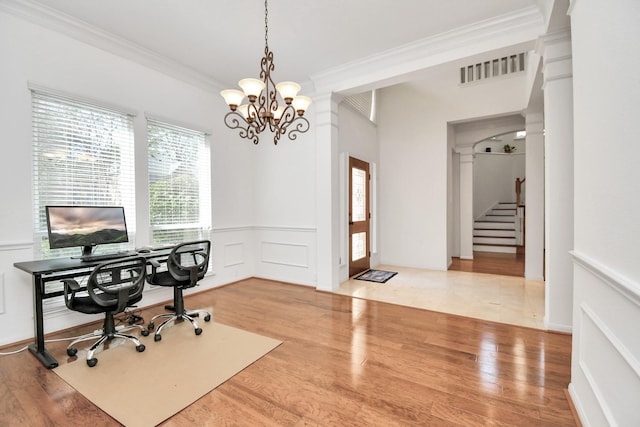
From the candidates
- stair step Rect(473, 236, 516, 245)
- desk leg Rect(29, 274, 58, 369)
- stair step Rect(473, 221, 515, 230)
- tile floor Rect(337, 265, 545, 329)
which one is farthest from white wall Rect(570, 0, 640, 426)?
stair step Rect(473, 221, 515, 230)

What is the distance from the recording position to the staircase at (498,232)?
7.52m

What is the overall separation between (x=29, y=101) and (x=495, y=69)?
664cm

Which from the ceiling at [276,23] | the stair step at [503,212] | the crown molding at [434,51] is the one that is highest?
the ceiling at [276,23]

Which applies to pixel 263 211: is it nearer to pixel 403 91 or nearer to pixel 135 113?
pixel 135 113

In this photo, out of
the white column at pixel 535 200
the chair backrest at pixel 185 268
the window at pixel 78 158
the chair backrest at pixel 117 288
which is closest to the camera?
the chair backrest at pixel 117 288

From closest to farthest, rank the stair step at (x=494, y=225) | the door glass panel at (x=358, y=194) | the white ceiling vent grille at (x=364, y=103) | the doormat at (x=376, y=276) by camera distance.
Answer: the doormat at (x=376, y=276) < the white ceiling vent grille at (x=364, y=103) < the door glass panel at (x=358, y=194) < the stair step at (x=494, y=225)

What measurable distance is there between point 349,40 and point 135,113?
8.90ft

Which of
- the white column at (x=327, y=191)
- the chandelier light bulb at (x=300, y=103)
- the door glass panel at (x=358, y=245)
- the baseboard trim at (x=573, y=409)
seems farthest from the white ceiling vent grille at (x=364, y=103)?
the baseboard trim at (x=573, y=409)

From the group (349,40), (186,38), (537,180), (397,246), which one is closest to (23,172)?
(186,38)

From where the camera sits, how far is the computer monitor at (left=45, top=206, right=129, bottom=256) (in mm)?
2660

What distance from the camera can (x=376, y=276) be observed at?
518 centimetres

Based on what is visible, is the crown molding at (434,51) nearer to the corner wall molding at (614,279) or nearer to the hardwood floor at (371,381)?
the corner wall molding at (614,279)

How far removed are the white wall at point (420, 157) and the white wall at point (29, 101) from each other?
367cm

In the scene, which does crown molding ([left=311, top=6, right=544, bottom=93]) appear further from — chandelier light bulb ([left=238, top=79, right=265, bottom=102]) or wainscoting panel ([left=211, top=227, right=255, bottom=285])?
wainscoting panel ([left=211, top=227, right=255, bottom=285])
